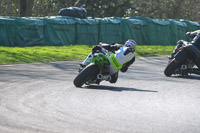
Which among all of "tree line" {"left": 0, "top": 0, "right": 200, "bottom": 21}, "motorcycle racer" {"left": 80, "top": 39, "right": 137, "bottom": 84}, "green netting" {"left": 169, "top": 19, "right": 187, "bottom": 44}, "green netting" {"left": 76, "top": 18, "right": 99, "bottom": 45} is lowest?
"tree line" {"left": 0, "top": 0, "right": 200, "bottom": 21}

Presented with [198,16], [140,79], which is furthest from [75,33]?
[198,16]

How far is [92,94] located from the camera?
9.27m

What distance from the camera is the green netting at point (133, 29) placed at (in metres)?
30.8

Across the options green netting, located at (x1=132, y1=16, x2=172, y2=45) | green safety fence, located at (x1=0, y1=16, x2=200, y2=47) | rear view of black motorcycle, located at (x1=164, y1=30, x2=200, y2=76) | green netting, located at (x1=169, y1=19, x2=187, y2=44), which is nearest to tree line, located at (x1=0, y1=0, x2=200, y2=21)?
green safety fence, located at (x1=0, y1=16, x2=200, y2=47)

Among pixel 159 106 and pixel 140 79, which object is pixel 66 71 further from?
pixel 159 106

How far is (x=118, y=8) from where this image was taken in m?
52.8

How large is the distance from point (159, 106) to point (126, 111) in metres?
0.88

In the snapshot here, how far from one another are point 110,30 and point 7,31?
8.04 m

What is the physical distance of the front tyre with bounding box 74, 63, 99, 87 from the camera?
10203 millimetres

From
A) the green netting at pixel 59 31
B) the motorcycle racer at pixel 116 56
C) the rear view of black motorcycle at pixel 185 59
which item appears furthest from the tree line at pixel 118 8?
the motorcycle racer at pixel 116 56

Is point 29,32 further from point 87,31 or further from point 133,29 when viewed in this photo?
point 133,29

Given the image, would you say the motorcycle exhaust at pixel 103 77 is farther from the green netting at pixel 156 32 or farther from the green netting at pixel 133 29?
the green netting at pixel 156 32

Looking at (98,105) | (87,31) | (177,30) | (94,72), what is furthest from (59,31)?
(98,105)

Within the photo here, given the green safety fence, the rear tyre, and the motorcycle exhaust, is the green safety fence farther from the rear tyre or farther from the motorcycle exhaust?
the motorcycle exhaust
